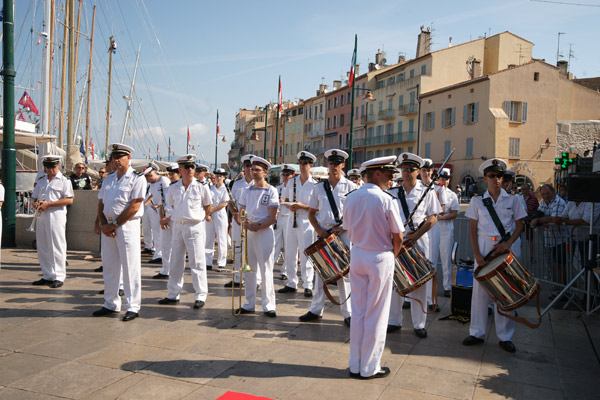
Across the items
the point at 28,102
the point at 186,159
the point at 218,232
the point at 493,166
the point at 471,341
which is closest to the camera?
the point at 471,341

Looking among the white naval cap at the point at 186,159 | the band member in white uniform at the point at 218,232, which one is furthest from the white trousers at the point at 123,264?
the band member in white uniform at the point at 218,232

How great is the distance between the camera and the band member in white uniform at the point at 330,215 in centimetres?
647

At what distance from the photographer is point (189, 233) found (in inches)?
283

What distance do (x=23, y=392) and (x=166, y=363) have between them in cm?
125

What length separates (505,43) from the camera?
49.0m

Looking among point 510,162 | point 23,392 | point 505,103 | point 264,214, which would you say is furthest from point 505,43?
point 23,392

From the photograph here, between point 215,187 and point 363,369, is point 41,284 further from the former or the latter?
point 363,369

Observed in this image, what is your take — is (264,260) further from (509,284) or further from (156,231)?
(156,231)

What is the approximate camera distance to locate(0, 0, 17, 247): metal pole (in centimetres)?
1105

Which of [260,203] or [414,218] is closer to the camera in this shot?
[414,218]

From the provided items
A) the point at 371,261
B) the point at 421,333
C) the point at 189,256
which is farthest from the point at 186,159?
the point at 421,333

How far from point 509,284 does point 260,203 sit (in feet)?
10.8

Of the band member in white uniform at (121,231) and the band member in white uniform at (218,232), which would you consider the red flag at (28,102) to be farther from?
the band member in white uniform at (121,231)

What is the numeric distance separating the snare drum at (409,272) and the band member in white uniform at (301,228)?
2068 millimetres
